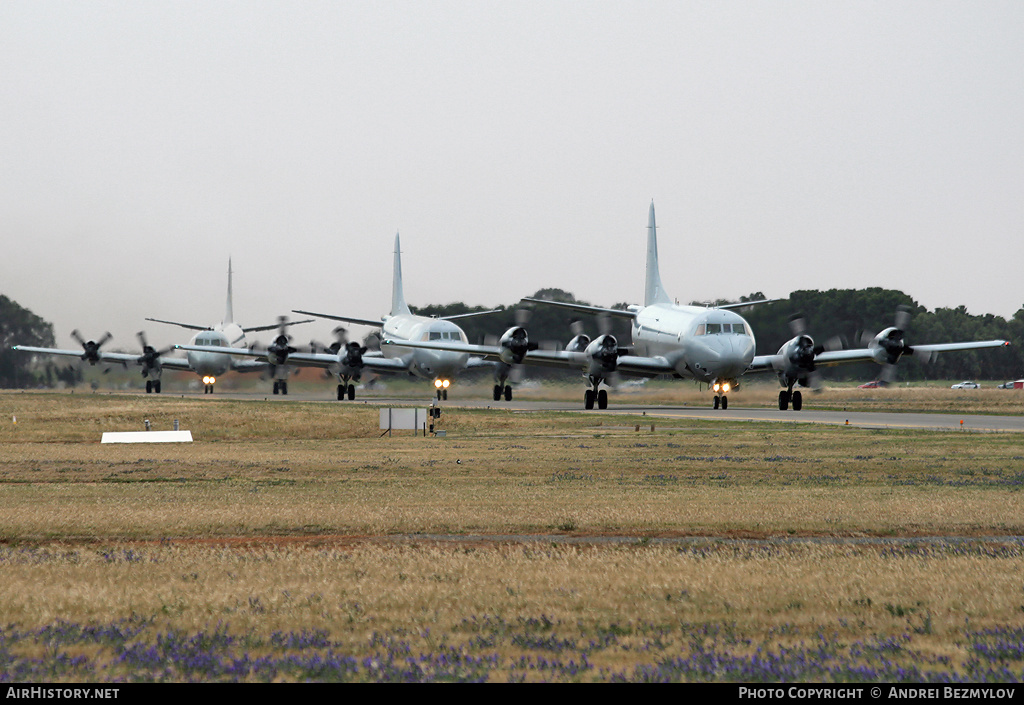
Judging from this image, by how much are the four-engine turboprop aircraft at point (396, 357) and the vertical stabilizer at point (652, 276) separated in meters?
12.1

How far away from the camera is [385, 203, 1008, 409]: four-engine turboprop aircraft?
52219mm

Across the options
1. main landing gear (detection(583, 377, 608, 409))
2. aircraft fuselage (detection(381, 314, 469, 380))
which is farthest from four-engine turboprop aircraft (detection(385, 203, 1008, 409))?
aircraft fuselage (detection(381, 314, 469, 380))

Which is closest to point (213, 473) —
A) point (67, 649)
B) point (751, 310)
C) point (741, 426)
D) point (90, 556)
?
point (90, 556)

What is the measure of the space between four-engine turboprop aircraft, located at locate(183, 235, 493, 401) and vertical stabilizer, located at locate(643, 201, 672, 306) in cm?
1208

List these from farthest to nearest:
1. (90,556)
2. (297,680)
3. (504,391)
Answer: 1. (504,391)
2. (90,556)
3. (297,680)

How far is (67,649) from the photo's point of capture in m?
8.08

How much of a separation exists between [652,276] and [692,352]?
16.5 m

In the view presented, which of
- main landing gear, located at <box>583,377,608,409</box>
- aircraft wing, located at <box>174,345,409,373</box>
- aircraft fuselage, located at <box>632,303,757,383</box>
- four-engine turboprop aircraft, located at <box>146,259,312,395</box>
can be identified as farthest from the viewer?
four-engine turboprop aircraft, located at <box>146,259,312,395</box>

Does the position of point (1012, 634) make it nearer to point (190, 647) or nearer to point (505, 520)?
point (190, 647)

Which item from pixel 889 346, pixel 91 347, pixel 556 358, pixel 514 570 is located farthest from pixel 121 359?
pixel 514 570

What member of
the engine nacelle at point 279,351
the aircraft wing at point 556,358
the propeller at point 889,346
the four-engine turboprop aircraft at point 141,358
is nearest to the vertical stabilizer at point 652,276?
the aircraft wing at point 556,358

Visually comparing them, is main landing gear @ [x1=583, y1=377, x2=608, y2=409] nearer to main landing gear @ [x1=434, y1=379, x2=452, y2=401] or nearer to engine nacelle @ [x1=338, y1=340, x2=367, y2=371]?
main landing gear @ [x1=434, y1=379, x2=452, y2=401]

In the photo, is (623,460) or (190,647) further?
(623,460)
